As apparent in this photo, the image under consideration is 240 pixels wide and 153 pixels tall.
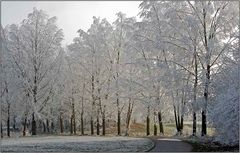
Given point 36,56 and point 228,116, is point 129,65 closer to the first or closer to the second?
point 36,56

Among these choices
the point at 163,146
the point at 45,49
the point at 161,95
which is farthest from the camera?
the point at 45,49

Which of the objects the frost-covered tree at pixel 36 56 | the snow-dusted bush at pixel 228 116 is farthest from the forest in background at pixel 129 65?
the snow-dusted bush at pixel 228 116

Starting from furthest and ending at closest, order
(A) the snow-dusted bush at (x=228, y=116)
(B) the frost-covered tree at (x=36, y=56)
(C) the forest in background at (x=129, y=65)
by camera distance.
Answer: (B) the frost-covered tree at (x=36, y=56) < (C) the forest in background at (x=129, y=65) < (A) the snow-dusted bush at (x=228, y=116)

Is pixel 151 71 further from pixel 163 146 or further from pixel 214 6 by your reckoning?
pixel 163 146

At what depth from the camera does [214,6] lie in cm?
3109

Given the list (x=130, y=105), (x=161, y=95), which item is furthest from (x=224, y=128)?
(x=130, y=105)

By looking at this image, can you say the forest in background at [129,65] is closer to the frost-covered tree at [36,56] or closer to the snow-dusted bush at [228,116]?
the frost-covered tree at [36,56]

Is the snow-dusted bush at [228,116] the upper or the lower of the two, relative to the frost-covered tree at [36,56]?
lower

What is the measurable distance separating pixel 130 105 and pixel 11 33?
13.9 m

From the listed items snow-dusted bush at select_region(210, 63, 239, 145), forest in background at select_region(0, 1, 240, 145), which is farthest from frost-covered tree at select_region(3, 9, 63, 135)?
snow-dusted bush at select_region(210, 63, 239, 145)

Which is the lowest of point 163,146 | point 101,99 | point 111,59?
point 163,146

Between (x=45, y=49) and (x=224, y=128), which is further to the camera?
(x=45, y=49)

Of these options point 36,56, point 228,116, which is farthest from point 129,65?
point 228,116

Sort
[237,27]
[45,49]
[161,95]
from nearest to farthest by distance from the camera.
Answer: [237,27], [161,95], [45,49]
